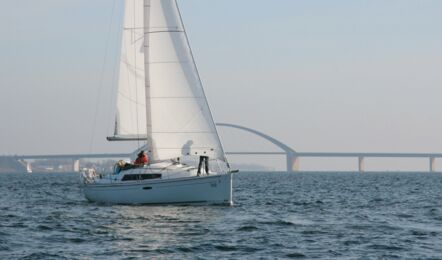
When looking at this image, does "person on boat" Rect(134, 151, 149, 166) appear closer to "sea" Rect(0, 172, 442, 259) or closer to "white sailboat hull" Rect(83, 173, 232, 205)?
"white sailboat hull" Rect(83, 173, 232, 205)

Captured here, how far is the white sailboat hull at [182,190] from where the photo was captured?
114 feet

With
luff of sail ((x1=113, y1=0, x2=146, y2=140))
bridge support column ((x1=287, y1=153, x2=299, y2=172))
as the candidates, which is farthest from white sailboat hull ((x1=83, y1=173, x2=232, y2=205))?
bridge support column ((x1=287, y1=153, x2=299, y2=172))

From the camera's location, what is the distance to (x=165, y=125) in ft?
117

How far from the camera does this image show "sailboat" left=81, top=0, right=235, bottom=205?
3491 centimetres

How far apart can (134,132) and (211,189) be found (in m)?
4.48

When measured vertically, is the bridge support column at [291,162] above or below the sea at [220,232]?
above

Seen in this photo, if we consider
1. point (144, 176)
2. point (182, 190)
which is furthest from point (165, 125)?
point (182, 190)

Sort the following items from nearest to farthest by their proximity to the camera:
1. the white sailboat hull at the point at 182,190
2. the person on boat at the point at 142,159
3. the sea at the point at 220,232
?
the sea at the point at 220,232
the white sailboat hull at the point at 182,190
the person on boat at the point at 142,159

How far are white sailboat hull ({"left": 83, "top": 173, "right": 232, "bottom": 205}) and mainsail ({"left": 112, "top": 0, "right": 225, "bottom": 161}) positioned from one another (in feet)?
3.52

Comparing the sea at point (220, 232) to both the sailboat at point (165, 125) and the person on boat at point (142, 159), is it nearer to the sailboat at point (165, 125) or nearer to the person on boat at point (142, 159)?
the sailboat at point (165, 125)

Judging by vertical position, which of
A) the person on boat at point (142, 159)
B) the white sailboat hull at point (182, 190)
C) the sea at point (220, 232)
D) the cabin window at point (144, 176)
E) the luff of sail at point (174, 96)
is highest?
the luff of sail at point (174, 96)

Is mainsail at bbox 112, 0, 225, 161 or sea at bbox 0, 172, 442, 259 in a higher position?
mainsail at bbox 112, 0, 225, 161

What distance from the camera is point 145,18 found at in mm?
36438

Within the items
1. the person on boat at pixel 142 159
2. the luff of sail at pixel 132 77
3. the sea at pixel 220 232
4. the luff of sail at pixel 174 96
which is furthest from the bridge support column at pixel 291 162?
the person on boat at pixel 142 159
